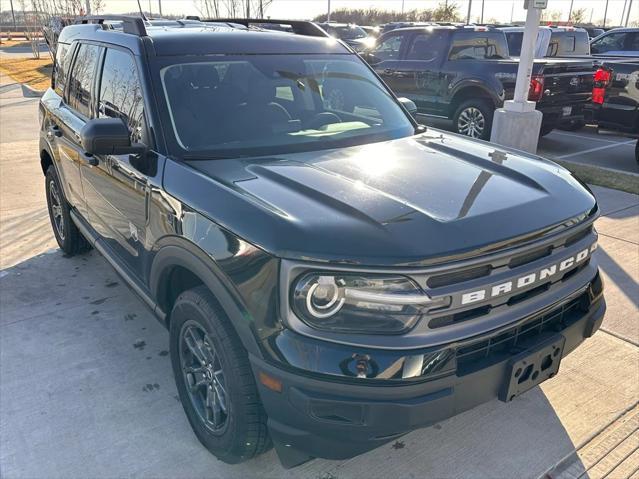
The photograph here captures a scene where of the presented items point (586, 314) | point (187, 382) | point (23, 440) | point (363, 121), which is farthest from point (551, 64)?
point (23, 440)

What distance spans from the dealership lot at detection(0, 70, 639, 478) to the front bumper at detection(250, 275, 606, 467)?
0.61 meters

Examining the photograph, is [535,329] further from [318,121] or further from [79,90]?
[79,90]

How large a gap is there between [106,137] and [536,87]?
7.41 metres

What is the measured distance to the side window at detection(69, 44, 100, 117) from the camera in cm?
384

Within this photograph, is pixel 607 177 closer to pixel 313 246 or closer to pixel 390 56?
pixel 390 56

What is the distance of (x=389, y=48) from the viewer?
35.2 feet

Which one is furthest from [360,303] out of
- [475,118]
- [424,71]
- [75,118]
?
[424,71]

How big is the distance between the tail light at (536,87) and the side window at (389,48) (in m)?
2.86

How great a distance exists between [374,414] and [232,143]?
1.61 metres

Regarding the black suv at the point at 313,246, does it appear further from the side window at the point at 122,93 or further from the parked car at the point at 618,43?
the parked car at the point at 618,43

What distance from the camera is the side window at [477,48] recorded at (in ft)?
31.0

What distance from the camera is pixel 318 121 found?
334 centimetres

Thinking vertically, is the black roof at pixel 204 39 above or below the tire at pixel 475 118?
above

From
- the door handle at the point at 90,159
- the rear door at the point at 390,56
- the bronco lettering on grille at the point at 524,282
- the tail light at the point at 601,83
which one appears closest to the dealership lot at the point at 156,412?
the bronco lettering on grille at the point at 524,282
